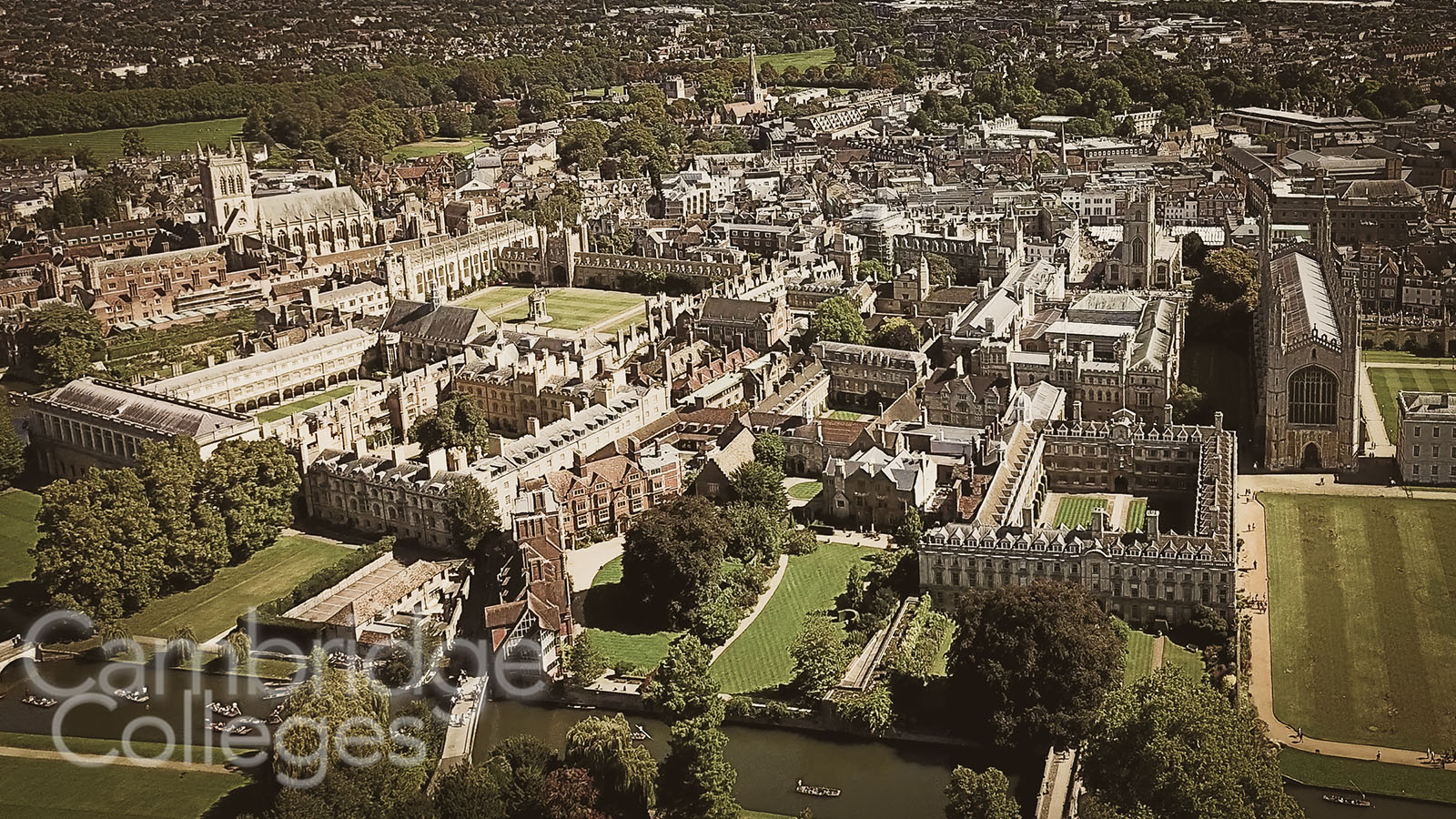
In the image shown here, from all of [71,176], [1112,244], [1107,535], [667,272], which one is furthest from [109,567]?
[71,176]

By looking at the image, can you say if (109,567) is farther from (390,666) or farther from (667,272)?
(667,272)

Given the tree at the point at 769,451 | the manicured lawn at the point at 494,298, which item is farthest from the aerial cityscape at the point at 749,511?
the manicured lawn at the point at 494,298

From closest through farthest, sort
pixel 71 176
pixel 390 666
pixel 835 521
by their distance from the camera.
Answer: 1. pixel 390 666
2. pixel 835 521
3. pixel 71 176

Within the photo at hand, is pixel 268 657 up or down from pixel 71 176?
down

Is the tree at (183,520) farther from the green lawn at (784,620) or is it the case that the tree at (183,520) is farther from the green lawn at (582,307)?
the green lawn at (582,307)

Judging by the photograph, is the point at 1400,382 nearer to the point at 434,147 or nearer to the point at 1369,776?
the point at 1369,776

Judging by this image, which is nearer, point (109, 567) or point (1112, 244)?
point (109, 567)
